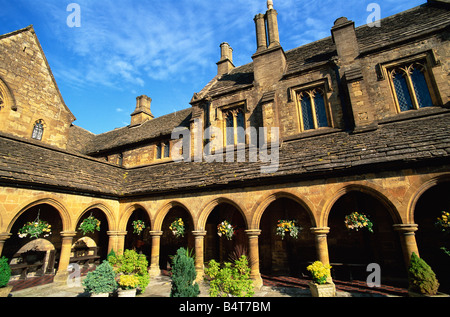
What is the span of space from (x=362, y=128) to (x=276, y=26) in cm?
845

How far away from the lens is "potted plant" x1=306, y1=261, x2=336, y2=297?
6.64 metres

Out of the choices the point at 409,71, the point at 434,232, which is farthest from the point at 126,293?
the point at 409,71

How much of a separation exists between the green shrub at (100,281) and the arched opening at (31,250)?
537 cm

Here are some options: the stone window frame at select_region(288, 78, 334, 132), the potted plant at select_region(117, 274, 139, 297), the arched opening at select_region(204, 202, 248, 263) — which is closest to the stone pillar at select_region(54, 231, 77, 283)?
the potted plant at select_region(117, 274, 139, 297)

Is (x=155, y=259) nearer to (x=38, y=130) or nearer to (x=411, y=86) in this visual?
(x=38, y=130)

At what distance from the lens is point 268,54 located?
13.0 m

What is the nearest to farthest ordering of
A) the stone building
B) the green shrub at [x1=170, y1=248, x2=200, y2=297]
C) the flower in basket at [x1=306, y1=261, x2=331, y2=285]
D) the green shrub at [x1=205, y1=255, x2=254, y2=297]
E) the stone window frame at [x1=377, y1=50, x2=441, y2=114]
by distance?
the green shrub at [x1=205, y1=255, x2=254, y2=297], the green shrub at [x1=170, y1=248, x2=200, y2=297], the flower in basket at [x1=306, y1=261, x2=331, y2=285], the stone building, the stone window frame at [x1=377, y1=50, x2=441, y2=114]

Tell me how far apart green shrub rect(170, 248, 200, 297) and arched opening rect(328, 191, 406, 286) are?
578 centimetres

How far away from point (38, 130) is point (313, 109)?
646 inches

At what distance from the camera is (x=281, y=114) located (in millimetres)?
11828

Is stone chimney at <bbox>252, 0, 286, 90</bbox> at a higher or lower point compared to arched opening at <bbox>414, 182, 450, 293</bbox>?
higher

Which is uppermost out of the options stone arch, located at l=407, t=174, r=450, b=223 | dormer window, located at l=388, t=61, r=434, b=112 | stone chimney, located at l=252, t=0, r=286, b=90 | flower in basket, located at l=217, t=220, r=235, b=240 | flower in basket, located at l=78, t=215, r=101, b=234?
stone chimney, located at l=252, t=0, r=286, b=90

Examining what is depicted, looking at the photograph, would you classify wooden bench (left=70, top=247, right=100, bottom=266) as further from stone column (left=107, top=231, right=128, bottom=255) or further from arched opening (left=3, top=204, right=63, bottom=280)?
stone column (left=107, top=231, right=128, bottom=255)

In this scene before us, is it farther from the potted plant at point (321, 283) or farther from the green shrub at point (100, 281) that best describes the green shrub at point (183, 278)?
the potted plant at point (321, 283)
